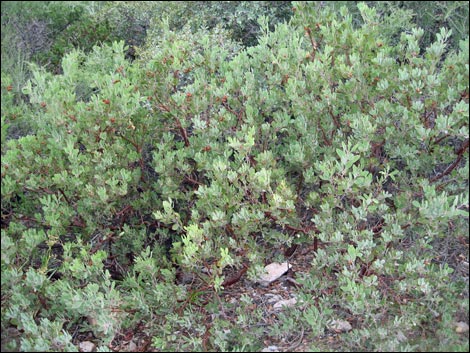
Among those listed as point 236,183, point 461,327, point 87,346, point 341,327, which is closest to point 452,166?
point 461,327

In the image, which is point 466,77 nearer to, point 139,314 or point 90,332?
point 139,314

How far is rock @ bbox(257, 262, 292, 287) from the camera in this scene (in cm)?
387

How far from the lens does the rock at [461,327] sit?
3.08 metres

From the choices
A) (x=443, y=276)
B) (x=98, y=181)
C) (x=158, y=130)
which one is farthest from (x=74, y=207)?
(x=443, y=276)

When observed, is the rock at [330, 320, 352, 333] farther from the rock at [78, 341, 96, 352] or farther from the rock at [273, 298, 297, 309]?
the rock at [78, 341, 96, 352]

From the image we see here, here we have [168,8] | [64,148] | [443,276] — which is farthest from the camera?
[168,8]

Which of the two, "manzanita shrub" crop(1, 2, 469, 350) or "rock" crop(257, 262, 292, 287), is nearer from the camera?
"manzanita shrub" crop(1, 2, 469, 350)

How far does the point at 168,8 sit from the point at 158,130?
3230mm

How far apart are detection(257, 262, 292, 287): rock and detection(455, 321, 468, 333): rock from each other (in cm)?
110

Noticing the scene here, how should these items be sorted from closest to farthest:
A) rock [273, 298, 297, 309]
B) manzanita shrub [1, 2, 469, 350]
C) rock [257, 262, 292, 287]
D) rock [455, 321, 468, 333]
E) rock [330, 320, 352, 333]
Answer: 1. rock [455, 321, 468, 333]
2. manzanita shrub [1, 2, 469, 350]
3. rock [330, 320, 352, 333]
4. rock [273, 298, 297, 309]
5. rock [257, 262, 292, 287]

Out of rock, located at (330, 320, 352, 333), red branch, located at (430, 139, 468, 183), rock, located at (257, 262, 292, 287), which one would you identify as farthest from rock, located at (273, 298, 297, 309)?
red branch, located at (430, 139, 468, 183)

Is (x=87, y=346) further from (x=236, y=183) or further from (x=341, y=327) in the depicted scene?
(x=341, y=327)

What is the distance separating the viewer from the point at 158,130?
12.9 feet

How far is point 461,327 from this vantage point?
3096 millimetres
